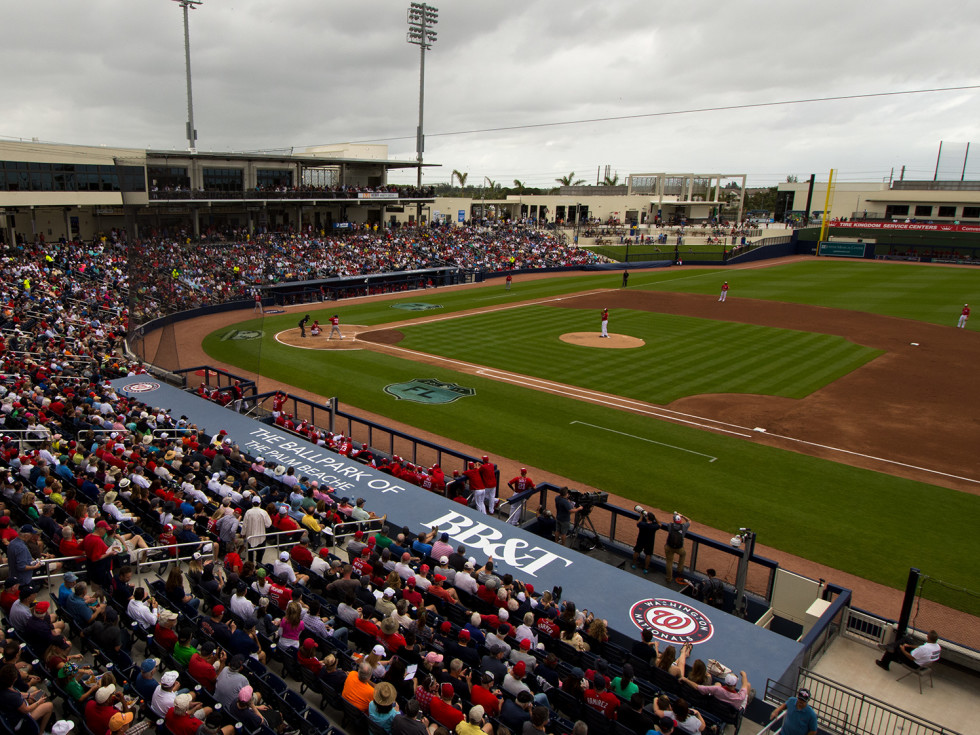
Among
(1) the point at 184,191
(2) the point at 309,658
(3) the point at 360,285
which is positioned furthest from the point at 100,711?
(1) the point at 184,191

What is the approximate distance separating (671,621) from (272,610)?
224 inches

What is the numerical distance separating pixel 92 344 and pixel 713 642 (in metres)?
24.6

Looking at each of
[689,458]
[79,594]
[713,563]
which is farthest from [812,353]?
[79,594]

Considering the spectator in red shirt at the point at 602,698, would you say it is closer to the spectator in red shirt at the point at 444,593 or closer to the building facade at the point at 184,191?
the spectator in red shirt at the point at 444,593

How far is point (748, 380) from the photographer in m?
25.8

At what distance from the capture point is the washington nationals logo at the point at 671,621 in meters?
9.27

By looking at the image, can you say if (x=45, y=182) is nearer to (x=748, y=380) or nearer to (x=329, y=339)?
(x=329, y=339)

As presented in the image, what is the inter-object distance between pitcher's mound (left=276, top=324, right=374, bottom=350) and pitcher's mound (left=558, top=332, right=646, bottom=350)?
10630mm

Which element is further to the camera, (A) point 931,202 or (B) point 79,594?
(A) point 931,202

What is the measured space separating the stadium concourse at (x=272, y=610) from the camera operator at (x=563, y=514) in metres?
1.68

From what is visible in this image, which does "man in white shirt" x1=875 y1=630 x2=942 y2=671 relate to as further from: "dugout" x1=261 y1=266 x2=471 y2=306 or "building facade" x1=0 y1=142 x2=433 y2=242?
"dugout" x1=261 y1=266 x2=471 y2=306

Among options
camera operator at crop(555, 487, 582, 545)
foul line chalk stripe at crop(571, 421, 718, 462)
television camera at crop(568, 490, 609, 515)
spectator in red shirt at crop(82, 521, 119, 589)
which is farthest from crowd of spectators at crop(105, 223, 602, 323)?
television camera at crop(568, 490, 609, 515)

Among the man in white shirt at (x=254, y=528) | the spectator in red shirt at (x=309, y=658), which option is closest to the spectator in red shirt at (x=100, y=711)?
the spectator in red shirt at (x=309, y=658)

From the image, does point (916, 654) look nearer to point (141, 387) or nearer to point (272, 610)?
point (272, 610)
